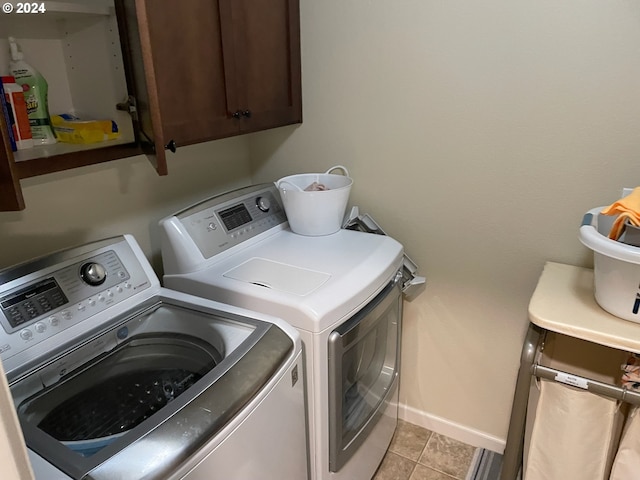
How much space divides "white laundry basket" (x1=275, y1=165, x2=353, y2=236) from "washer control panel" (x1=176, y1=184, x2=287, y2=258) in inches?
4.7

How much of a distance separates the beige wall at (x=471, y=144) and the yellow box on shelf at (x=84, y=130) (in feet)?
2.90

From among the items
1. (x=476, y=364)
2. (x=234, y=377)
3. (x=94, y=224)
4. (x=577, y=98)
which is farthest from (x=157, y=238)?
(x=577, y=98)

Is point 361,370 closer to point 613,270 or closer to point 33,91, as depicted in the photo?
point 613,270

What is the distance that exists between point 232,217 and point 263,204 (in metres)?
0.19

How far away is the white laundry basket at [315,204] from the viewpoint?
176 cm

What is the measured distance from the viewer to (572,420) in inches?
56.6

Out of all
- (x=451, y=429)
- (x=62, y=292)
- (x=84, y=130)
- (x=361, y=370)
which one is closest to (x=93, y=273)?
(x=62, y=292)

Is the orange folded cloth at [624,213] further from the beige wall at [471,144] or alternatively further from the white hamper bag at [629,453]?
the white hamper bag at [629,453]

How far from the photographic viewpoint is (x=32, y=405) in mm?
1108

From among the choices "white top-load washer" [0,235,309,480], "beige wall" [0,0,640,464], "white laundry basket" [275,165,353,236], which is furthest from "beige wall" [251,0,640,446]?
"white top-load washer" [0,235,309,480]

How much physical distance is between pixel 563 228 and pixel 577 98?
43 cm

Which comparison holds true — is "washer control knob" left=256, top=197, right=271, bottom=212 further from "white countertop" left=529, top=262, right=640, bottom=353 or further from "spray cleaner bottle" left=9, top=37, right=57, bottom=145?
"white countertop" left=529, top=262, right=640, bottom=353

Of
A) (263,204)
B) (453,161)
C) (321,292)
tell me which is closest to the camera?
(321,292)

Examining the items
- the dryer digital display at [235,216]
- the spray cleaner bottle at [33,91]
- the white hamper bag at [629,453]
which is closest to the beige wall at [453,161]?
the spray cleaner bottle at [33,91]
